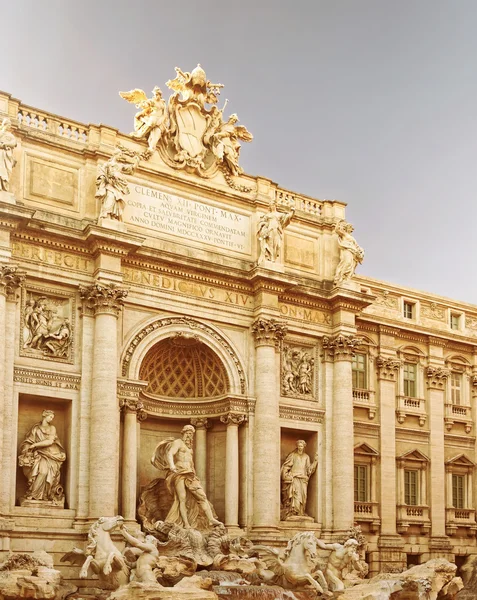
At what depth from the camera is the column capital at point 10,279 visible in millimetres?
25984

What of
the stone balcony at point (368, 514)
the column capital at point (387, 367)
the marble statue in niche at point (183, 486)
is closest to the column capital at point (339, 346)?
the column capital at point (387, 367)

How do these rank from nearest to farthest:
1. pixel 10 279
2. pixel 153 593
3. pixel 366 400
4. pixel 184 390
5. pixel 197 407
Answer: pixel 153 593 < pixel 10 279 < pixel 197 407 < pixel 184 390 < pixel 366 400

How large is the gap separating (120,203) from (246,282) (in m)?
5.11

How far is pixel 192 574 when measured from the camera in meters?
24.7

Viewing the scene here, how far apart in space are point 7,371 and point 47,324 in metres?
2.00

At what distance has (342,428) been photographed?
3177 cm

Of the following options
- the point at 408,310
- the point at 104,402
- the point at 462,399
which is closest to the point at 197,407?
the point at 104,402

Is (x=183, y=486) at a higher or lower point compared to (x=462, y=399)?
lower

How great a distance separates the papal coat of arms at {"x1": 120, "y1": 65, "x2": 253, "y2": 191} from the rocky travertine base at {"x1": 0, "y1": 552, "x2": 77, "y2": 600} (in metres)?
13.1

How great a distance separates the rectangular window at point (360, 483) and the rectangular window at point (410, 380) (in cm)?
379

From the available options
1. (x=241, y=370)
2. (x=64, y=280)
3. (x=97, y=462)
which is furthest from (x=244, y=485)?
(x=64, y=280)

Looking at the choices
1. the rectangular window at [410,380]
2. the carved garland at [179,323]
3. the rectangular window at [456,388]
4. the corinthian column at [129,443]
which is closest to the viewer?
the corinthian column at [129,443]

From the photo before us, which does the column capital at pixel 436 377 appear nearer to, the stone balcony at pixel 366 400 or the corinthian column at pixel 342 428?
the stone balcony at pixel 366 400

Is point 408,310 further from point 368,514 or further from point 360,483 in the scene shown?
point 368,514
